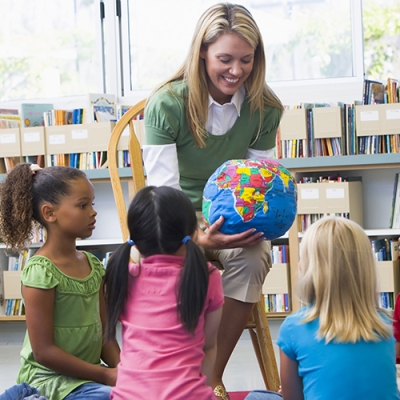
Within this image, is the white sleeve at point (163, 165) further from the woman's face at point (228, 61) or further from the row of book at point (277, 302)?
the row of book at point (277, 302)

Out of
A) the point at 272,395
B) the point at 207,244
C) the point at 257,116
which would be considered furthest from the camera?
the point at 257,116

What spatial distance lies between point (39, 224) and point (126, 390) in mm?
625

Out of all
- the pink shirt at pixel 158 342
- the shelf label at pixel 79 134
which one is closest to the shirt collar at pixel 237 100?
the pink shirt at pixel 158 342

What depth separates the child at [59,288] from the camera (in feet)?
5.31

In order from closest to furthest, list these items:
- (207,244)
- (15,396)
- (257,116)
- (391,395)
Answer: (391,395) → (15,396) → (207,244) → (257,116)

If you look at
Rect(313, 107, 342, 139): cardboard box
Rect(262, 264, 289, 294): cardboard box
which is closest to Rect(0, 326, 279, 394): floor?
Rect(262, 264, 289, 294): cardboard box

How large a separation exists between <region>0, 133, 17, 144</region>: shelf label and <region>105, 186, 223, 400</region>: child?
8.47 ft

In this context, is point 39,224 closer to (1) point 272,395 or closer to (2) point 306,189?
(1) point 272,395

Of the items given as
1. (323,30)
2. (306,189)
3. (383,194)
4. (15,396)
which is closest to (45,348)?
(15,396)

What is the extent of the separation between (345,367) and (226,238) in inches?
20.9

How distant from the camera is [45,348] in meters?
1.61

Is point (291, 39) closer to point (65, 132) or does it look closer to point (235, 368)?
point (65, 132)

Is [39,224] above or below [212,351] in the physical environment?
above

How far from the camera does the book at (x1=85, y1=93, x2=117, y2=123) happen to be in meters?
3.90
